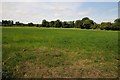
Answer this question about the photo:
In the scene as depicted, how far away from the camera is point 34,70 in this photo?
8492 mm

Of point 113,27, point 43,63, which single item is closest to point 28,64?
point 43,63

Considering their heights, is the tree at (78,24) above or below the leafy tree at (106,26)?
above

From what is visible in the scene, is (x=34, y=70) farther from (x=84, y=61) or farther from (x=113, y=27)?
(x=113, y=27)

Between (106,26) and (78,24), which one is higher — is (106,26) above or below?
below

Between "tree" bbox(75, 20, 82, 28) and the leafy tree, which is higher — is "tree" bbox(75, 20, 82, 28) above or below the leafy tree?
above

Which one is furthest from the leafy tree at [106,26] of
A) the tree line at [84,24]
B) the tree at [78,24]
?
the tree at [78,24]

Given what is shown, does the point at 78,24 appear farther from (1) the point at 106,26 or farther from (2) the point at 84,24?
(1) the point at 106,26

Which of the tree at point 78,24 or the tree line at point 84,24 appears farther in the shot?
the tree at point 78,24

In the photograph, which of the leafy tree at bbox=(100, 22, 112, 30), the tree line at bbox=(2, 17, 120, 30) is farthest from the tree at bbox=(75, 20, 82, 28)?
the leafy tree at bbox=(100, 22, 112, 30)

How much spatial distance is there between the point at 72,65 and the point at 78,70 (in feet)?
2.94

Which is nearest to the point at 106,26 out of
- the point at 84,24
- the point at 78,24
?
the point at 84,24

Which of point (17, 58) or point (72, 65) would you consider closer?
point (72, 65)

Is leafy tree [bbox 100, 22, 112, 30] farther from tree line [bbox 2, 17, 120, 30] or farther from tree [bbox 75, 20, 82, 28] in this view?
tree [bbox 75, 20, 82, 28]

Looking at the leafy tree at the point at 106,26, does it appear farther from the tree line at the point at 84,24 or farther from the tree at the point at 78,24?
the tree at the point at 78,24
